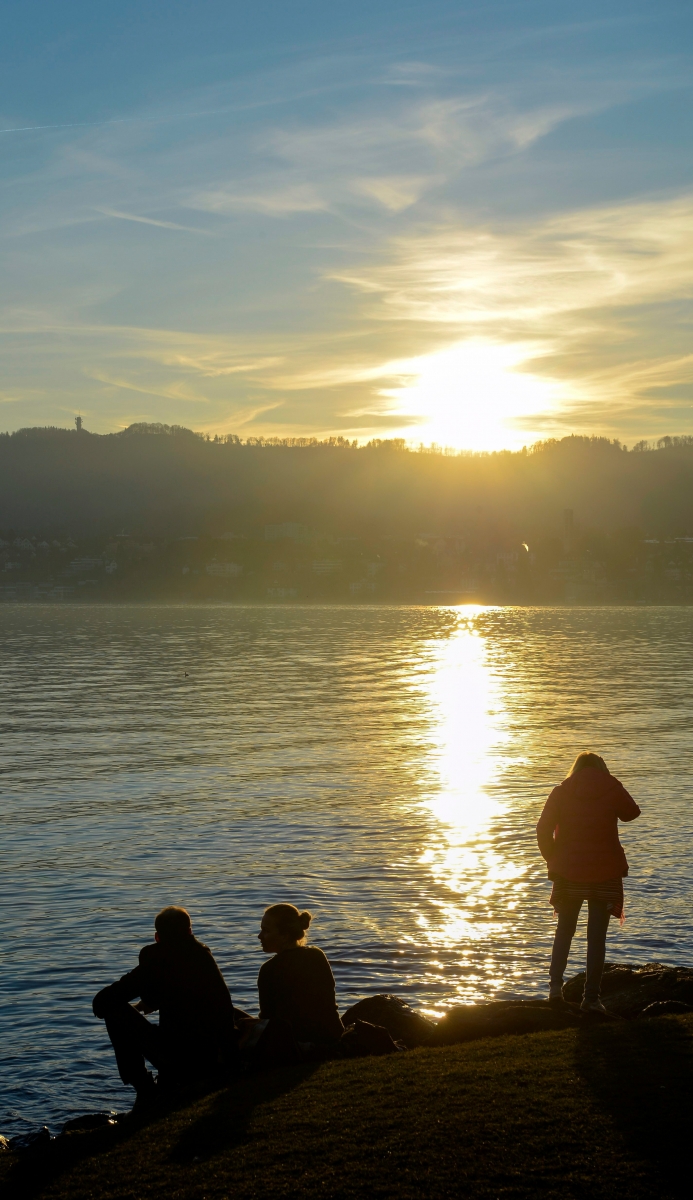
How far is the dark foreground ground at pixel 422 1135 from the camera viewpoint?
591cm

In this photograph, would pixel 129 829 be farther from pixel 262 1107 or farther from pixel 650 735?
pixel 650 735

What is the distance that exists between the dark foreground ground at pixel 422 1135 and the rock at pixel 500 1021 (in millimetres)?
561

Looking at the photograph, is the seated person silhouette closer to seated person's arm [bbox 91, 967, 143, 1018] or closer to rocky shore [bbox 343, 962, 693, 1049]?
seated person's arm [bbox 91, 967, 143, 1018]

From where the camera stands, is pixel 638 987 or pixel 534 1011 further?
pixel 638 987

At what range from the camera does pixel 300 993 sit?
838 centimetres

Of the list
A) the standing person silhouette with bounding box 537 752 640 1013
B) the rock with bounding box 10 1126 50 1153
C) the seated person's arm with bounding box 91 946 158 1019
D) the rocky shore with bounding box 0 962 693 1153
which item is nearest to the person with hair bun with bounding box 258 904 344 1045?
the seated person's arm with bounding box 91 946 158 1019

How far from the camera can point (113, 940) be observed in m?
13.9

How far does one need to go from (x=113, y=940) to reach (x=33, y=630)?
12606 centimetres

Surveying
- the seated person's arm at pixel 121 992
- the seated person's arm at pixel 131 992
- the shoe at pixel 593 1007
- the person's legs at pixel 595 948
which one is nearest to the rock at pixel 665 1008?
the shoe at pixel 593 1007

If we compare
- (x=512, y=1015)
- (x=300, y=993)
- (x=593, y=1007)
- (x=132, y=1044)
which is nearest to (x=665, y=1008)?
(x=593, y=1007)

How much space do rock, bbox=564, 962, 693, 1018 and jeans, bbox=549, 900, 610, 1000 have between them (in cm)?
30

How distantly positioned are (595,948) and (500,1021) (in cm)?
110

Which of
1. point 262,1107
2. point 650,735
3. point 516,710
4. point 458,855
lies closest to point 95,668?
point 516,710

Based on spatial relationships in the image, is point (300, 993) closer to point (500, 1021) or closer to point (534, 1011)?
point (500, 1021)
